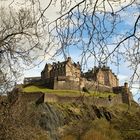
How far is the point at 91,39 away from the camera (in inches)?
154

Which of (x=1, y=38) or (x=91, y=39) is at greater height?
(x=1, y=38)

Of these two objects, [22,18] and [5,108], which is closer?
[22,18]

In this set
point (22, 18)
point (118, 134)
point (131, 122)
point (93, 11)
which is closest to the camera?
point (93, 11)

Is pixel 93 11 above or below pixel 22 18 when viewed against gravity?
below

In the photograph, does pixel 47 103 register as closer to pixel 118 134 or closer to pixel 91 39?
pixel 118 134

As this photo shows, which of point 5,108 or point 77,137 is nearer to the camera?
point 5,108

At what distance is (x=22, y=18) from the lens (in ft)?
35.7

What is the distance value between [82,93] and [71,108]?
57.2m

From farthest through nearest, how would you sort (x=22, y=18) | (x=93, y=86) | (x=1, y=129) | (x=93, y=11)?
(x=1, y=129) < (x=22, y=18) < (x=93, y=86) < (x=93, y=11)

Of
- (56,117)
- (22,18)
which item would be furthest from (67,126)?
(22,18)

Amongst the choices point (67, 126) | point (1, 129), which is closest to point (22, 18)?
point (1, 129)

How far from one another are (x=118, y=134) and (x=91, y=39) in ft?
152

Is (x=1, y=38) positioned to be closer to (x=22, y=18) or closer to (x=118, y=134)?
(x=22, y=18)

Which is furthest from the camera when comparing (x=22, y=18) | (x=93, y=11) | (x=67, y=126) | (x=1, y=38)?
(x=67, y=126)
